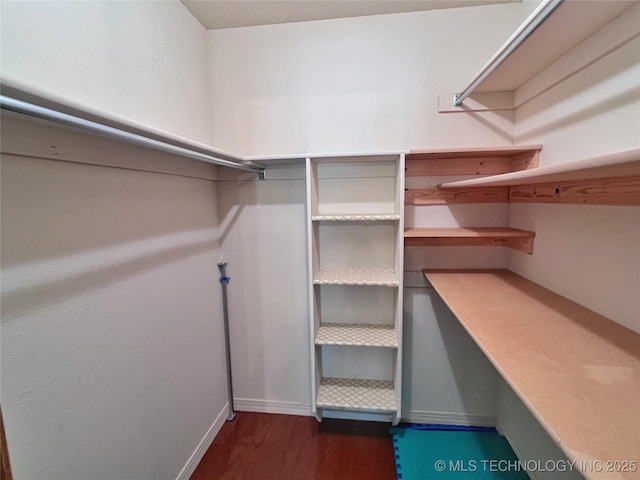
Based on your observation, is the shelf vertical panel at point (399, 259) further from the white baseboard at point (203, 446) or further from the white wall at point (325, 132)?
the white baseboard at point (203, 446)

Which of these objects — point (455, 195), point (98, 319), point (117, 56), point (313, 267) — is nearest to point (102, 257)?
point (98, 319)

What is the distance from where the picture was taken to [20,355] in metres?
0.82

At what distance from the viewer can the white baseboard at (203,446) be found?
1569mm

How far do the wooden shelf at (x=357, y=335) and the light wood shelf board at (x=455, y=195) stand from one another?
848 millimetres

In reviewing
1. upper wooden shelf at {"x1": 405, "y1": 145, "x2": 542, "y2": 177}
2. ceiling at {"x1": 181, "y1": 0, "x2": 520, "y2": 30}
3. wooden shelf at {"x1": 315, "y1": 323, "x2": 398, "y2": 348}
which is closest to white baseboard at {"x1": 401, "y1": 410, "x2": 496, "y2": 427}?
wooden shelf at {"x1": 315, "y1": 323, "x2": 398, "y2": 348}

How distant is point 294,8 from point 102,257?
5.49 ft

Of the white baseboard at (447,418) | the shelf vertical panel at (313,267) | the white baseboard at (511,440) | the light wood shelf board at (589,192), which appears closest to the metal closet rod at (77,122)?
the shelf vertical panel at (313,267)

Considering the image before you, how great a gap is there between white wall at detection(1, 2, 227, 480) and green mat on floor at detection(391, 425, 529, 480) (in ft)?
4.11

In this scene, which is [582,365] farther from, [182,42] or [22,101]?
[182,42]

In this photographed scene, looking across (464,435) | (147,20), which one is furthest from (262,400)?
(147,20)

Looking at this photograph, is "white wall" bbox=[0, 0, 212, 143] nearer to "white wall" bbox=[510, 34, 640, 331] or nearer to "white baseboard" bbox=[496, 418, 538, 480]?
"white wall" bbox=[510, 34, 640, 331]

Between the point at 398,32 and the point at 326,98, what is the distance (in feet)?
1.85

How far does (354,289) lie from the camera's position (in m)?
1.92

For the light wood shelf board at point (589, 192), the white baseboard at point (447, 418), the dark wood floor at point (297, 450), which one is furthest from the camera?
the white baseboard at point (447, 418)
